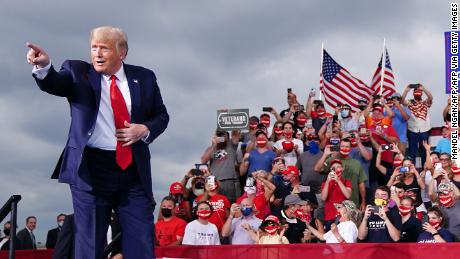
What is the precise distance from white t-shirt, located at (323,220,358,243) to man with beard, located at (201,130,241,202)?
453 cm

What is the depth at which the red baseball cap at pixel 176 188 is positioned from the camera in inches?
547

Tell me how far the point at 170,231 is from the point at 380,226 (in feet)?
11.0

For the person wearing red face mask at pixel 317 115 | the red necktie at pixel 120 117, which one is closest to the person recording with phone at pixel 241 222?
the person wearing red face mask at pixel 317 115

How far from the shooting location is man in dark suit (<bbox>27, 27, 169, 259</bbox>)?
15.1 feet

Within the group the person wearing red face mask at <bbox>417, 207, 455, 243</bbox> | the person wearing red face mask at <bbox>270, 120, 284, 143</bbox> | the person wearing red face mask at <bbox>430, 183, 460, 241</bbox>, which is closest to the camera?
the person wearing red face mask at <bbox>417, 207, 455, 243</bbox>

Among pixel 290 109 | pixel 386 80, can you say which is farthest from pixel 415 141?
pixel 386 80

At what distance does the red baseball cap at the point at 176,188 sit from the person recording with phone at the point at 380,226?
4.75 m

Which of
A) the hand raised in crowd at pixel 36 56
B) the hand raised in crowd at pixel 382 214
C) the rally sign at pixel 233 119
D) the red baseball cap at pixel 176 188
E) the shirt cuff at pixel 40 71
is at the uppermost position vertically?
the rally sign at pixel 233 119

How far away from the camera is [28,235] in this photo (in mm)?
15523

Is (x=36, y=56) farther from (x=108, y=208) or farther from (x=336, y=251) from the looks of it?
Result: (x=336, y=251)

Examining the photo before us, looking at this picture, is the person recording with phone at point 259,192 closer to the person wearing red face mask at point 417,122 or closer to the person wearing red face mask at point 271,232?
the person wearing red face mask at point 271,232

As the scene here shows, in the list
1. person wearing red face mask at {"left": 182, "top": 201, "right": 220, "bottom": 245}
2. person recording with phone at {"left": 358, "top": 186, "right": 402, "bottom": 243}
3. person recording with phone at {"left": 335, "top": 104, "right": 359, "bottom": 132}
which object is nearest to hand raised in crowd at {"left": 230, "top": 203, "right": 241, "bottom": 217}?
person wearing red face mask at {"left": 182, "top": 201, "right": 220, "bottom": 245}

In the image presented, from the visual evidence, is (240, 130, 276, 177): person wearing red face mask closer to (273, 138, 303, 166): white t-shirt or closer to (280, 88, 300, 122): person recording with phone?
(273, 138, 303, 166): white t-shirt

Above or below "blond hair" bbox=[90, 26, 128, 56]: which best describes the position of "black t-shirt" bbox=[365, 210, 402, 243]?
below
